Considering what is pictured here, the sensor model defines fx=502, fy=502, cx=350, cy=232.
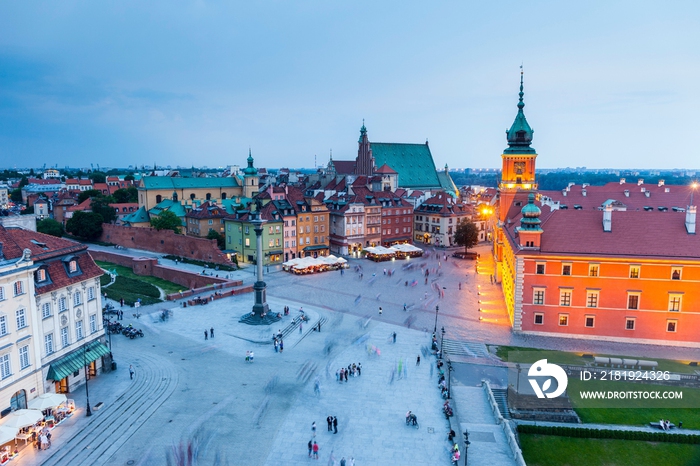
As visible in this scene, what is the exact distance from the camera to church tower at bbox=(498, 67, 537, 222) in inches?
2336

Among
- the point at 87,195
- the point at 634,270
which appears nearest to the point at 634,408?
the point at 634,270

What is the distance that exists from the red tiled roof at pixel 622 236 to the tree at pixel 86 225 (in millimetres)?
77713

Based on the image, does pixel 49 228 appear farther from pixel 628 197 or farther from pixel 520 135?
pixel 628 197

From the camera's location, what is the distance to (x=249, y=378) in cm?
3222

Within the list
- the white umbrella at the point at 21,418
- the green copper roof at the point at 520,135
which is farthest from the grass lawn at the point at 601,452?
the green copper roof at the point at 520,135

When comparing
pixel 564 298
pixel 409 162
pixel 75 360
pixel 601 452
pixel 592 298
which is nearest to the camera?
pixel 601 452

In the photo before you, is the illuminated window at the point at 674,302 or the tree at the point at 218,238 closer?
the illuminated window at the point at 674,302

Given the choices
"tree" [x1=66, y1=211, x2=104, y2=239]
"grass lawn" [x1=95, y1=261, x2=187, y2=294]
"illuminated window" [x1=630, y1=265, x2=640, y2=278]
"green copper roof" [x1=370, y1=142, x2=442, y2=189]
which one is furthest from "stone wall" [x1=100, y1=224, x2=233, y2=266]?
"green copper roof" [x1=370, y1=142, x2=442, y2=189]

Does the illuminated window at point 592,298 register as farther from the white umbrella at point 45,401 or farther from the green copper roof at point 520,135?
the white umbrella at point 45,401

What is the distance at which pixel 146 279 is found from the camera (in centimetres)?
6309

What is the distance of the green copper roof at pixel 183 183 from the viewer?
102062 millimetres

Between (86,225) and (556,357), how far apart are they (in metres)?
82.0

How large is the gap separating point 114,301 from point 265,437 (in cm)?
3226

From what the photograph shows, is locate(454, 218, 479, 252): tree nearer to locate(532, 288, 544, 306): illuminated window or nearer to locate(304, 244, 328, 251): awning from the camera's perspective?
locate(304, 244, 328, 251): awning
